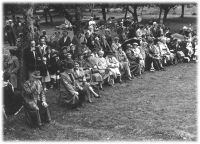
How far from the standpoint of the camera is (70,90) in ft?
31.8

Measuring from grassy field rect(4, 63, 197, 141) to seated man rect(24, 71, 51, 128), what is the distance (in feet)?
0.75

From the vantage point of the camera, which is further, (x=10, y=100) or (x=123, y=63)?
(x=123, y=63)

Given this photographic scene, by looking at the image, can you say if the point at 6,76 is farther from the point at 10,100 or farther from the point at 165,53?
the point at 165,53

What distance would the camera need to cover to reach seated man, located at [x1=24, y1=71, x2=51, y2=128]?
27.4ft

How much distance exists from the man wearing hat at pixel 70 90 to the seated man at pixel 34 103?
45.5 inches

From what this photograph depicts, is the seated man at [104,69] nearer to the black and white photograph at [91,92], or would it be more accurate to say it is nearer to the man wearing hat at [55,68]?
the black and white photograph at [91,92]

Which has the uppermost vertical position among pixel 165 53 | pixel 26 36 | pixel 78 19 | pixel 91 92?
pixel 78 19

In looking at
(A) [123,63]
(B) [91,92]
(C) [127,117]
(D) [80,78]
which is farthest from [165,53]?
(C) [127,117]

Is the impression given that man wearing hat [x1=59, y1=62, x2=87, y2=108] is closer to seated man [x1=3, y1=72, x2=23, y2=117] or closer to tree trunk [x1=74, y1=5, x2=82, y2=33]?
seated man [x1=3, y1=72, x2=23, y2=117]

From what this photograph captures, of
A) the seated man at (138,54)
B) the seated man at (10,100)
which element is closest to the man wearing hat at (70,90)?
the seated man at (10,100)

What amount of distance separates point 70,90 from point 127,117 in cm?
178

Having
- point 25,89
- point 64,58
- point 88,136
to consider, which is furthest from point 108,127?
point 64,58

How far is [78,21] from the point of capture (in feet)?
40.8

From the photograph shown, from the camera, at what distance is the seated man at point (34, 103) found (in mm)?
8359
